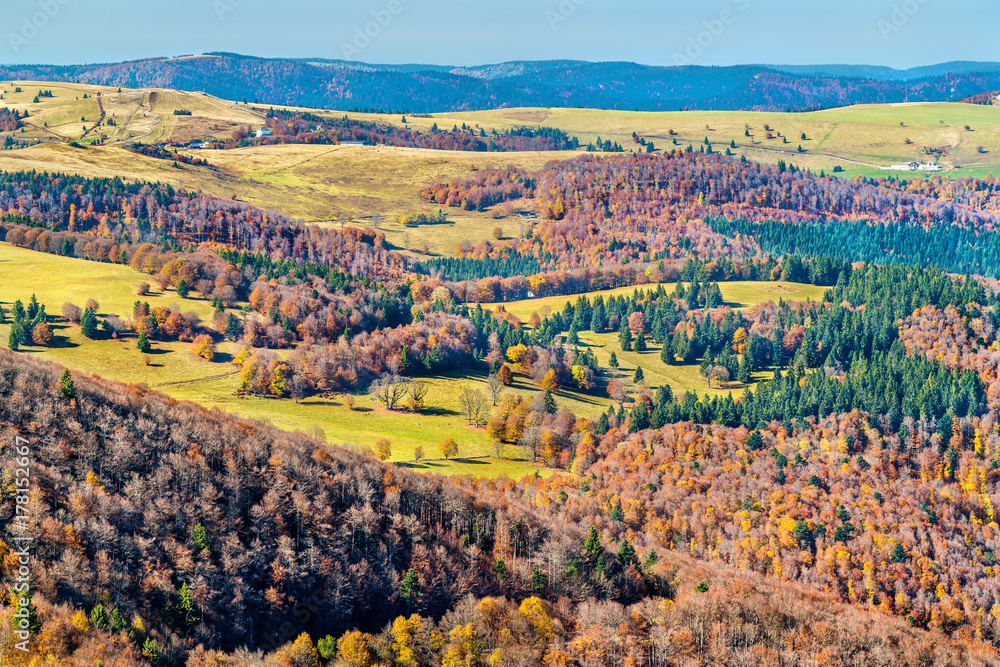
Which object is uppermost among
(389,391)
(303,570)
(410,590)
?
(303,570)

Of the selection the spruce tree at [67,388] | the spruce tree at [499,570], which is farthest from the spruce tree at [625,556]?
the spruce tree at [67,388]

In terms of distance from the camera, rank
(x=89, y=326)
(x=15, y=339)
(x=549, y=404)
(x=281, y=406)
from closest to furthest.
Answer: (x=281, y=406), (x=15, y=339), (x=89, y=326), (x=549, y=404)

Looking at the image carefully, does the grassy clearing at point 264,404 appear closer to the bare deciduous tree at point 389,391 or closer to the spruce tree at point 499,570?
the bare deciduous tree at point 389,391

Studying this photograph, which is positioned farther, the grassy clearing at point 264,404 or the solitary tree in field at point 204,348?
the solitary tree in field at point 204,348


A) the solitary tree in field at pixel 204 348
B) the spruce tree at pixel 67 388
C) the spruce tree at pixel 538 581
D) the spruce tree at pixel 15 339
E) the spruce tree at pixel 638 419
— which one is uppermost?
the spruce tree at pixel 67 388

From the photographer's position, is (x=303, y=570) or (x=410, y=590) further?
(x=410, y=590)

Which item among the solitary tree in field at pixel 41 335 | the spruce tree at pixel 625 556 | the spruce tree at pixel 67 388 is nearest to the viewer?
the spruce tree at pixel 67 388

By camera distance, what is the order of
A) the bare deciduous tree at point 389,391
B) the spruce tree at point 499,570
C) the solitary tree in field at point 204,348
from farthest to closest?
the solitary tree in field at point 204,348
the bare deciduous tree at point 389,391
the spruce tree at point 499,570

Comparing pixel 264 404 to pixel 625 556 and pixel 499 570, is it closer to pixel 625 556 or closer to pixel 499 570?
pixel 499 570

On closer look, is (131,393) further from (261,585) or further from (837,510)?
(837,510)

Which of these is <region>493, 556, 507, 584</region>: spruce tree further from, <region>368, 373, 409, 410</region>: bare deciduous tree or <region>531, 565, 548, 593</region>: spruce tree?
<region>368, 373, 409, 410</region>: bare deciduous tree

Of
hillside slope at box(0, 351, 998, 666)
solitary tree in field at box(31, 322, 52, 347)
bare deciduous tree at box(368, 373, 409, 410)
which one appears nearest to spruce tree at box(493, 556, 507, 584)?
hillside slope at box(0, 351, 998, 666)


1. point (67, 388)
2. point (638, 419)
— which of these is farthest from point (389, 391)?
point (67, 388)
